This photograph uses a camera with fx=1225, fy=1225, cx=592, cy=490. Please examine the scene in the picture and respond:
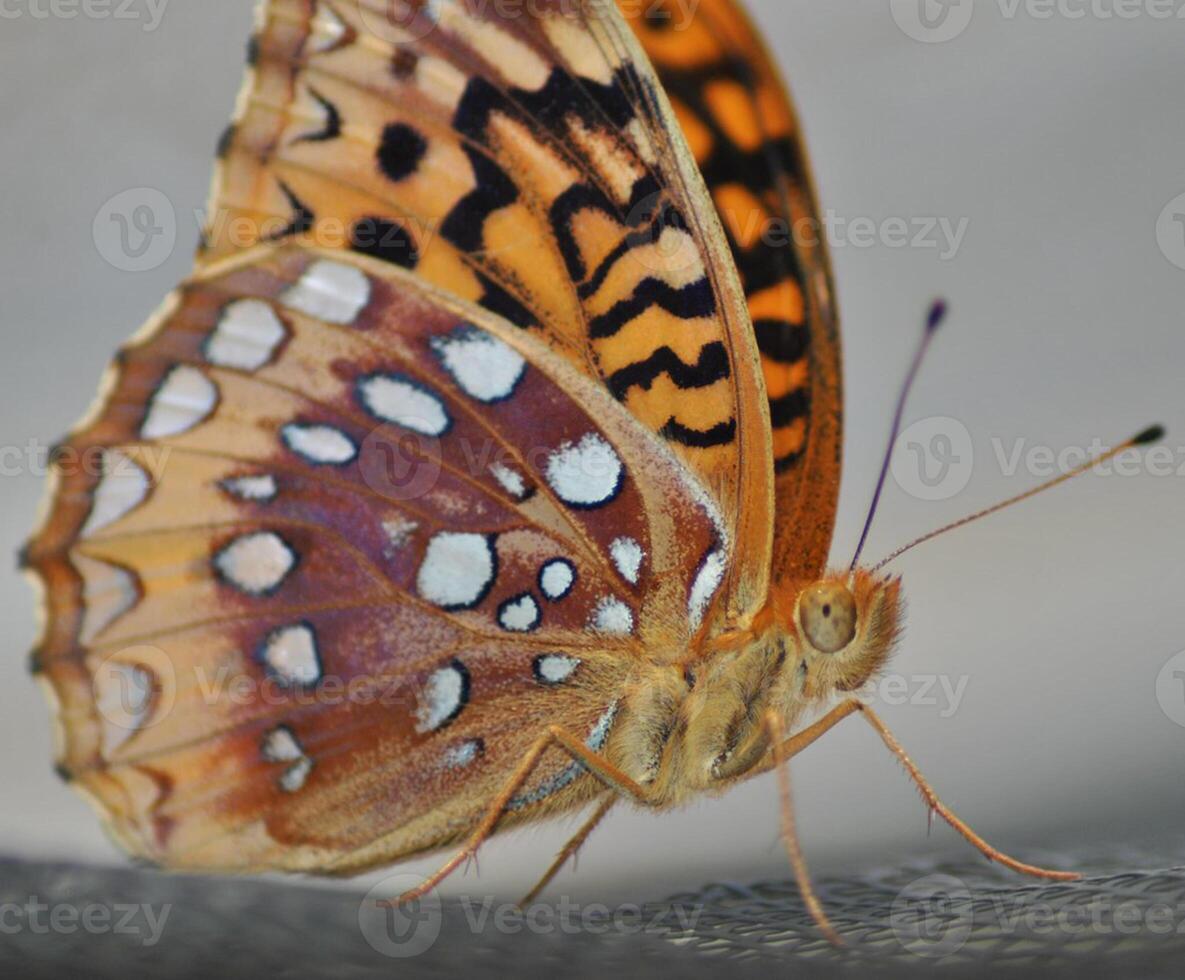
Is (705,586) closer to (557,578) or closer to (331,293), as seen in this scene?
(557,578)

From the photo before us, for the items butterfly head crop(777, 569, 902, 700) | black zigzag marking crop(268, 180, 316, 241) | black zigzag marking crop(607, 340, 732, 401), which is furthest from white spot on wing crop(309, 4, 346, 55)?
butterfly head crop(777, 569, 902, 700)

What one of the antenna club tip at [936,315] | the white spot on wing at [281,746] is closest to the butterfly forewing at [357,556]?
the white spot on wing at [281,746]

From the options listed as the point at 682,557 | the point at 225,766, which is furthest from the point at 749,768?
the point at 225,766

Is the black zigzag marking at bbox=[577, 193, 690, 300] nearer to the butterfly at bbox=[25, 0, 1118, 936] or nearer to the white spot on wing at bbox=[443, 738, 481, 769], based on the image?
the butterfly at bbox=[25, 0, 1118, 936]

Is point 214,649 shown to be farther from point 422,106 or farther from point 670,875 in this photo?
point 670,875

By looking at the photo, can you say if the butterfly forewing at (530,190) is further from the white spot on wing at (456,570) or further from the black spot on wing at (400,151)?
the white spot on wing at (456,570)

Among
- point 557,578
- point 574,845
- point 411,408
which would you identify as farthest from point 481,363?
point 574,845
